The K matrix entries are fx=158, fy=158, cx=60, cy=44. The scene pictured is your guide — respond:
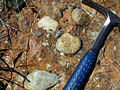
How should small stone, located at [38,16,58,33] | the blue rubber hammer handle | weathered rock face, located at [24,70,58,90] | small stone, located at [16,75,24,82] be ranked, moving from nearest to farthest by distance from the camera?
A: the blue rubber hammer handle, weathered rock face, located at [24,70,58,90], small stone, located at [16,75,24,82], small stone, located at [38,16,58,33]

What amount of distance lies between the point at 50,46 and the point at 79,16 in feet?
1.80

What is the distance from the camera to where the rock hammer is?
5.88 ft

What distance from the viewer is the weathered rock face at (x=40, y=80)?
1.90 metres

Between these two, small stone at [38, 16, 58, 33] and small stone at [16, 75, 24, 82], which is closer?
small stone at [16, 75, 24, 82]

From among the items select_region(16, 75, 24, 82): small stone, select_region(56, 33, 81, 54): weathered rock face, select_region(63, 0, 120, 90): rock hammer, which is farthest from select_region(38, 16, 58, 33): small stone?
select_region(16, 75, 24, 82): small stone

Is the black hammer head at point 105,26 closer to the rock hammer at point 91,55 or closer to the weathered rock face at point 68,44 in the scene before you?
the rock hammer at point 91,55

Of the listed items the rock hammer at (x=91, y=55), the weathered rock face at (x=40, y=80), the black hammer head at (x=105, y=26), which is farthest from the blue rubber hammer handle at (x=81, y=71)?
the weathered rock face at (x=40, y=80)

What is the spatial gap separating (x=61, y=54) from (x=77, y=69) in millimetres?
332

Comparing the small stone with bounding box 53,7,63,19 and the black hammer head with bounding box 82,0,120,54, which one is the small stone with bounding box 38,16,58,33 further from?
the black hammer head with bounding box 82,0,120,54

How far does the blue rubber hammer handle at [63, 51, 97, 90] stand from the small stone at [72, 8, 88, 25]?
1.48 ft

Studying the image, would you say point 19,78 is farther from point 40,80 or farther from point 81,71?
point 81,71

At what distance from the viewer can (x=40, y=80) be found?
75.3 inches

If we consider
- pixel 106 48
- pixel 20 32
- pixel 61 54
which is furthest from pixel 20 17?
pixel 106 48

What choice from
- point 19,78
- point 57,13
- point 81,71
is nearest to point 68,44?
point 81,71
